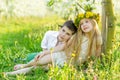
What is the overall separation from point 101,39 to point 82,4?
924 millimetres

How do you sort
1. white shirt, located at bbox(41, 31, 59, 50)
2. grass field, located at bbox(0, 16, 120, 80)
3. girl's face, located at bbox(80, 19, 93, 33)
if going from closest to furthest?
1. grass field, located at bbox(0, 16, 120, 80)
2. girl's face, located at bbox(80, 19, 93, 33)
3. white shirt, located at bbox(41, 31, 59, 50)

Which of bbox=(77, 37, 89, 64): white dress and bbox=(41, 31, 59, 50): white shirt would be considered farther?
bbox=(41, 31, 59, 50): white shirt

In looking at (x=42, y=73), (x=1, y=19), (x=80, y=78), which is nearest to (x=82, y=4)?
(x=42, y=73)

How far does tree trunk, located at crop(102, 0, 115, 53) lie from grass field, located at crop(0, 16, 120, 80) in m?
0.13

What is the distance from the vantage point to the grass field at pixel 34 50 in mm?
5992

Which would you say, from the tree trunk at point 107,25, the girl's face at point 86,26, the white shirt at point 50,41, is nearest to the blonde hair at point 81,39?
the girl's face at point 86,26

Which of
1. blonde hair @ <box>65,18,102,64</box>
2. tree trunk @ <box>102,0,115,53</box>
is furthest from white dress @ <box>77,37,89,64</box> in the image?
tree trunk @ <box>102,0,115,53</box>

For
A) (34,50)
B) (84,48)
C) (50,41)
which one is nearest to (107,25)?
(84,48)

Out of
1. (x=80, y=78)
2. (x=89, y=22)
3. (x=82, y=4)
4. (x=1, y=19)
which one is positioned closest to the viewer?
(x=80, y=78)

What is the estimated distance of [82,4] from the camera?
800 cm

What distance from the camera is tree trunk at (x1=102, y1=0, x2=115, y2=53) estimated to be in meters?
7.26

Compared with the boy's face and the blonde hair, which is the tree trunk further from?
the boy's face

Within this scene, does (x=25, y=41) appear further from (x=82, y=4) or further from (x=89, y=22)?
(x=89, y=22)

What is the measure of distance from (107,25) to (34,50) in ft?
6.58
